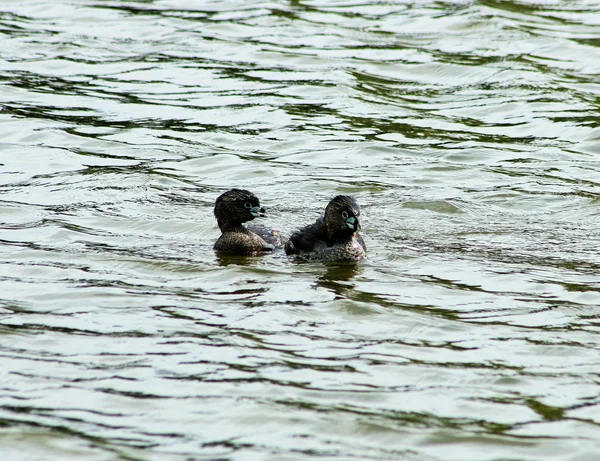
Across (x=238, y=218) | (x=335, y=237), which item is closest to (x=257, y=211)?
(x=238, y=218)

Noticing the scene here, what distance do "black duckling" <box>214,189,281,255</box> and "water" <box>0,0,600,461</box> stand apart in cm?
25

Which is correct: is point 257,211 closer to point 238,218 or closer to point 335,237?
point 238,218

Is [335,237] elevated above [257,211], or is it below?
below

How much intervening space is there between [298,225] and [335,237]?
1683 mm

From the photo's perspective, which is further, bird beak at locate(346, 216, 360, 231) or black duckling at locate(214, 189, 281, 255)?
black duckling at locate(214, 189, 281, 255)

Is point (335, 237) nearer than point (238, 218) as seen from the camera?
Yes

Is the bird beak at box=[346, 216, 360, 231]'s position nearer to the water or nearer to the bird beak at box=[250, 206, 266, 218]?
the water

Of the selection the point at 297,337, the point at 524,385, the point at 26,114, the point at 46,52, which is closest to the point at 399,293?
the point at 297,337

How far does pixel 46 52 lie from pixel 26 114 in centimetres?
363

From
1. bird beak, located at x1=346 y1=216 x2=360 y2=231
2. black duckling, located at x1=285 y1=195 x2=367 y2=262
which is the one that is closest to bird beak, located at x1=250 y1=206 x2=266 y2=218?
black duckling, located at x1=285 y1=195 x2=367 y2=262

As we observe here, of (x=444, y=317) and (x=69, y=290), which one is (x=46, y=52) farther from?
(x=444, y=317)

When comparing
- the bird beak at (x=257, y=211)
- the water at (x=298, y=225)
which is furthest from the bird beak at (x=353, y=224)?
the bird beak at (x=257, y=211)

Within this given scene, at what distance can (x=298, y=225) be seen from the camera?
43.2 ft

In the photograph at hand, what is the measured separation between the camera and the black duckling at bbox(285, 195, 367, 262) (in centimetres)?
1134
